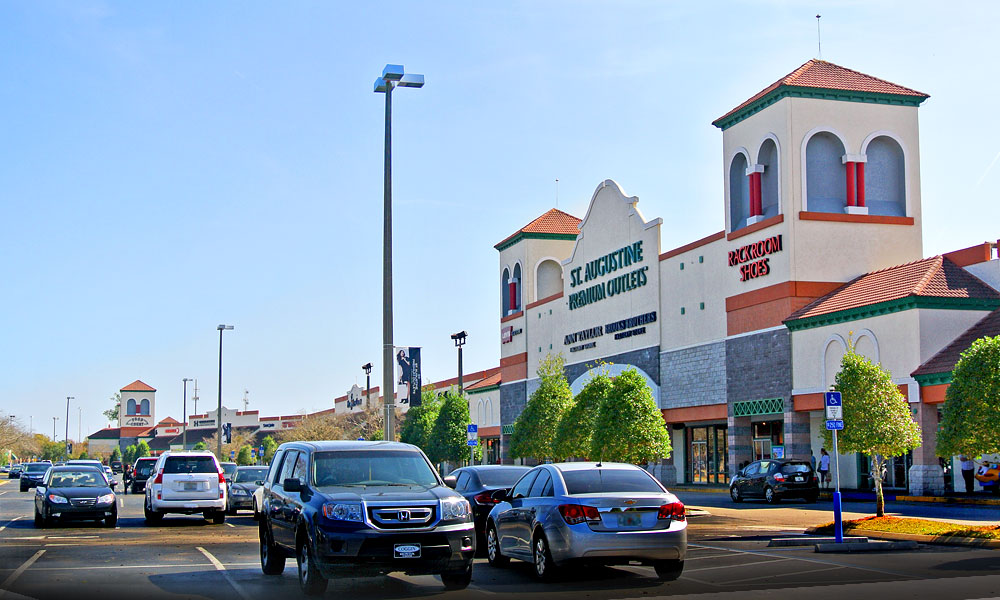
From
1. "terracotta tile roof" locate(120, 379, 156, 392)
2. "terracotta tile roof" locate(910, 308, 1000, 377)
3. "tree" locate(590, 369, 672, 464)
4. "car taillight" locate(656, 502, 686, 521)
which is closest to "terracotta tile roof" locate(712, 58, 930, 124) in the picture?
"terracotta tile roof" locate(910, 308, 1000, 377)

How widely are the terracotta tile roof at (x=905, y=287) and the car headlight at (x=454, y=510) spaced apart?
2673cm

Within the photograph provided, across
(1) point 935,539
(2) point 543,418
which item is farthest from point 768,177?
(1) point 935,539

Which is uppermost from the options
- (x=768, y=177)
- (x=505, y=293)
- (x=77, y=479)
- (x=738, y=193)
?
(x=768, y=177)

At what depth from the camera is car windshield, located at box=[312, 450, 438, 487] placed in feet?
45.1

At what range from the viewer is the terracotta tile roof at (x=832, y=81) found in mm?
44500

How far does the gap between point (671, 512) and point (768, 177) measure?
1373 inches

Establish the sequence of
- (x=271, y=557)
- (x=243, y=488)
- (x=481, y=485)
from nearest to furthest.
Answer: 1. (x=271, y=557)
2. (x=481, y=485)
3. (x=243, y=488)

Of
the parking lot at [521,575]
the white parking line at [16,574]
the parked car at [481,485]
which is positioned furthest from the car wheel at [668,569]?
the white parking line at [16,574]

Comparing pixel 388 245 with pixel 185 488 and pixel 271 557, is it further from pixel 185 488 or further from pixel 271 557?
pixel 271 557

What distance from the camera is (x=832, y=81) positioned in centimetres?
4500

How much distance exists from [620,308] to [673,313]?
18.7 ft

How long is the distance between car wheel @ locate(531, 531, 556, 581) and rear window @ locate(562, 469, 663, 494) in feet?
2.49

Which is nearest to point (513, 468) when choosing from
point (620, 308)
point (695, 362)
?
point (695, 362)

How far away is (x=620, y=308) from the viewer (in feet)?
185
